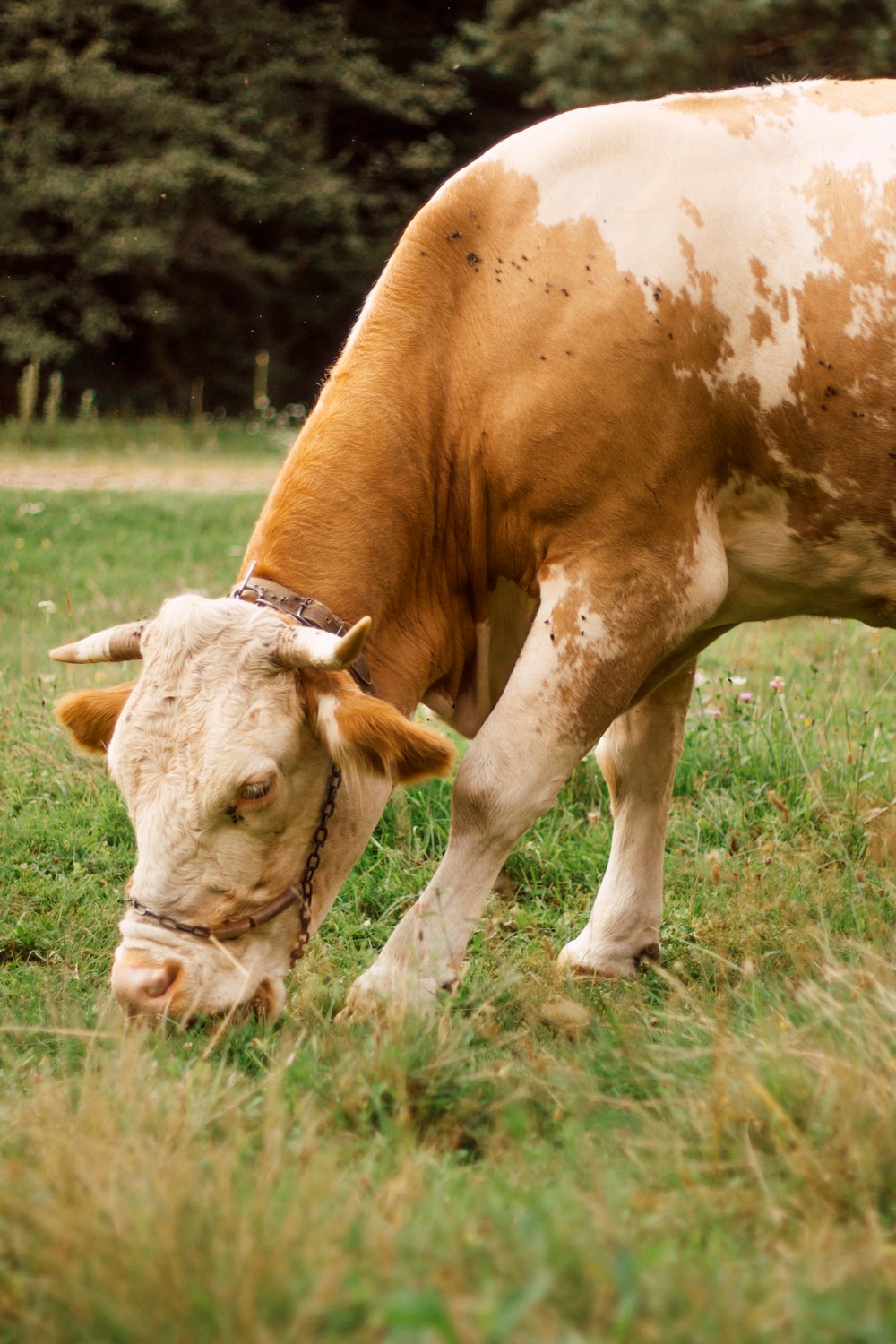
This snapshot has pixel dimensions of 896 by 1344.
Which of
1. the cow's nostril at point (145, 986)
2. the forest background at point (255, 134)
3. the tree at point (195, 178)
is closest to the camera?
the cow's nostril at point (145, 986)

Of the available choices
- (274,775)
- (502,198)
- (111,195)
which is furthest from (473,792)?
(111,195)

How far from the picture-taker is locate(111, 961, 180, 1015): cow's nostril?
310cm

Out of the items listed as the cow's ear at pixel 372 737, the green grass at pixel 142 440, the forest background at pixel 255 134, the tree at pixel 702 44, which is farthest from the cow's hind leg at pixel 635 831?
the tree at pixel 702 44

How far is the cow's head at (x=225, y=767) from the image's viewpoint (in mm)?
3076

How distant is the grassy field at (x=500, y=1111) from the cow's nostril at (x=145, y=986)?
0.10 meters

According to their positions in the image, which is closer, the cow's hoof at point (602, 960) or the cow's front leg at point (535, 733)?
the cow's front leg at point (535, 733)

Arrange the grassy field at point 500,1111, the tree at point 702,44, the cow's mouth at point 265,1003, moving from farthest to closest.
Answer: the tree at point 702,44 < the cow's mouth at point 265,1003 < the grassy field at point 500,1111

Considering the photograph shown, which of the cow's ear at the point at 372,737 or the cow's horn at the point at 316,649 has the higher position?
the cow's horn at the point at 316,649

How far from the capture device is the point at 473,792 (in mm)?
3420

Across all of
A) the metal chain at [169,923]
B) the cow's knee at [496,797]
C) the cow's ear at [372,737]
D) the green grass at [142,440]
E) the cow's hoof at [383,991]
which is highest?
the cow's ear at [372,737]

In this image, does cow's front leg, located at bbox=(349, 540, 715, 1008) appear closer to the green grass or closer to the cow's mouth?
the cow's mouth

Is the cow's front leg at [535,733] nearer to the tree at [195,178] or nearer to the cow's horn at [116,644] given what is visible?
the cow's horn at [116,644]

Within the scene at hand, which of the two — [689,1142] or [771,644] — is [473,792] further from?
[771,644]

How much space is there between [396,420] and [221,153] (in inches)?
955
